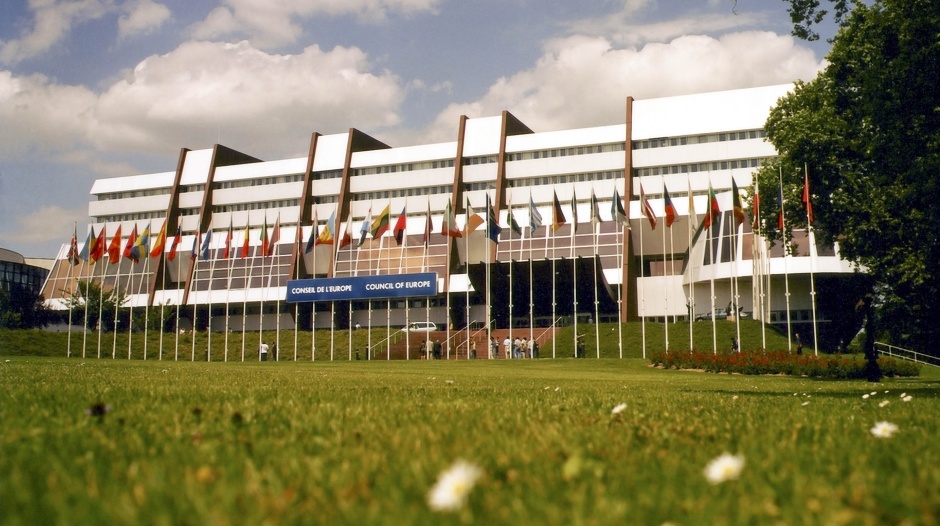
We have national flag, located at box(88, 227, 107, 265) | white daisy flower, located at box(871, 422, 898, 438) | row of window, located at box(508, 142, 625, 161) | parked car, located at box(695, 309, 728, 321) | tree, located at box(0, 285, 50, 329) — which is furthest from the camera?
row of window, located at box(508, 142, 625, 161)

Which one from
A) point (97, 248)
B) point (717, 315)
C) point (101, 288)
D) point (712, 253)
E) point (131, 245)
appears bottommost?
point (717, 315)

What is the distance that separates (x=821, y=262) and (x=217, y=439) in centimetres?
5504

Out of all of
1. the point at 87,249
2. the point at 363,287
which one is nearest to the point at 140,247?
the point at 87,249

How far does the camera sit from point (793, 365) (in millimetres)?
31766

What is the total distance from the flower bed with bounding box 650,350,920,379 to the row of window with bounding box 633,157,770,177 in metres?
35.9

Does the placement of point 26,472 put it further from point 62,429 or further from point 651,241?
point 651,241

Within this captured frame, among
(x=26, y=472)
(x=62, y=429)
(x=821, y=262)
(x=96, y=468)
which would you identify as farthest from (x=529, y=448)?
(x=821, y=262)

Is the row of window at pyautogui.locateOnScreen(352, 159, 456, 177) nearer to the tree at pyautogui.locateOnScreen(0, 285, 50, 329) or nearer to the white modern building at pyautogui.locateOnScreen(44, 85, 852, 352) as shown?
the white modern building at pyautogui.locateOnScreen(44, 85, 852, 352)

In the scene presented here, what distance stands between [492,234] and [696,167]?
90.8ft

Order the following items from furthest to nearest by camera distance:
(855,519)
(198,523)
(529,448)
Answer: (529,448)
(855,519)
(198,523)

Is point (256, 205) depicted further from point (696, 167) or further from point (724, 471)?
point (724, 471)

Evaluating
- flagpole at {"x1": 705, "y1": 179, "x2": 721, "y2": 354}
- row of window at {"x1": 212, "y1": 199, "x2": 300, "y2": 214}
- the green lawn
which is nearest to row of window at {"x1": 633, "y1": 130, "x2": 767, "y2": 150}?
flagpole at {"x1": 705, "y1": 179, "x2": 721, "y2": 354}

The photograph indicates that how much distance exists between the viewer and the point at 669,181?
68188mm

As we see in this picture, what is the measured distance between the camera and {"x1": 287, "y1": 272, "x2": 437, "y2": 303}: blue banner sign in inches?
2351
